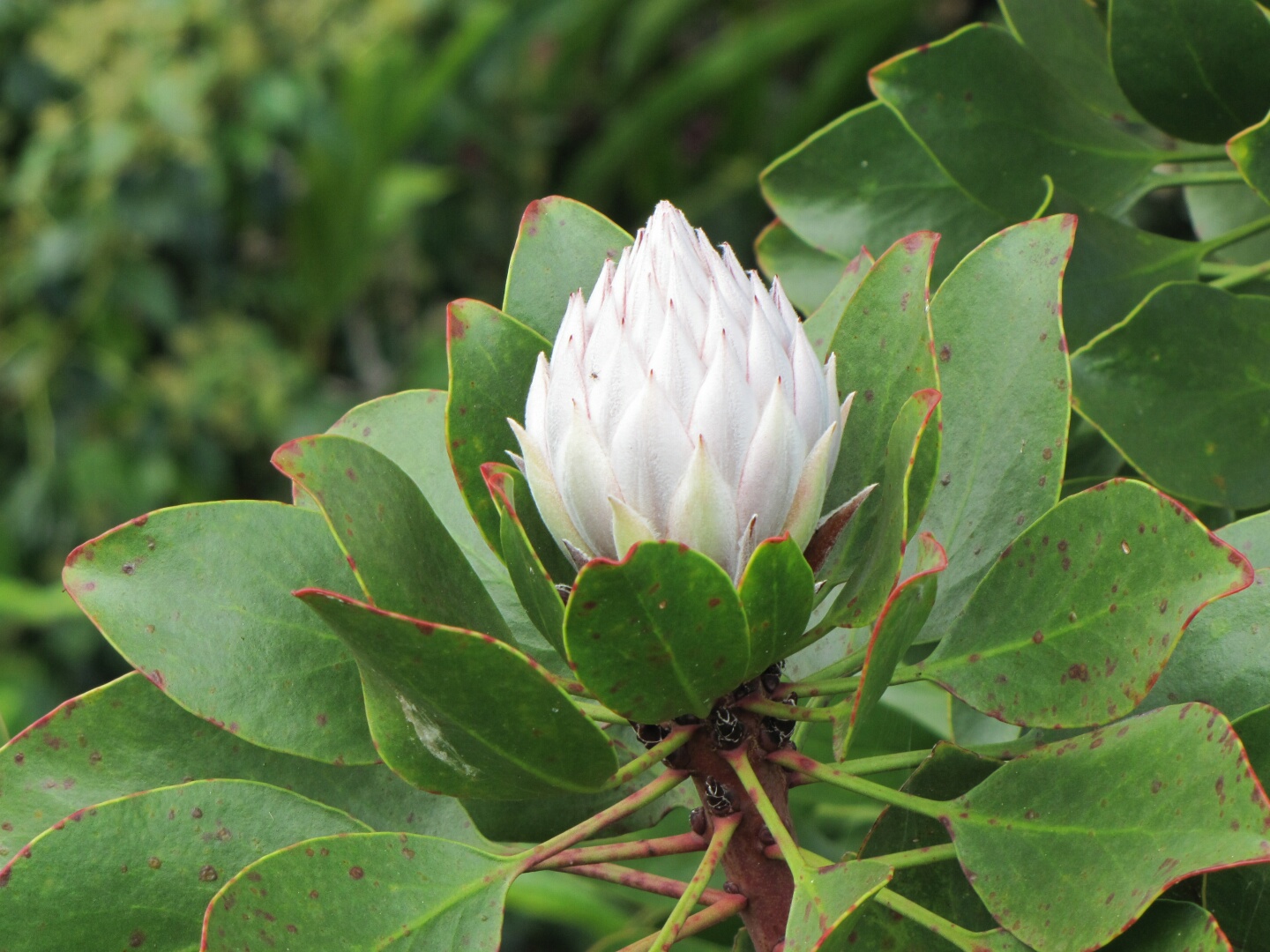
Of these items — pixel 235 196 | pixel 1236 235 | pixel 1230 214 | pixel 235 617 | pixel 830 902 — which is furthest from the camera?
pixel 235 196

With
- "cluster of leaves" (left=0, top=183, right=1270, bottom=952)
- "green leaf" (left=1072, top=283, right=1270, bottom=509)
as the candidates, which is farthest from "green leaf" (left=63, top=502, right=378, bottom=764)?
"green leaf" (left=1072, top=283, right=1270, bottom=509)

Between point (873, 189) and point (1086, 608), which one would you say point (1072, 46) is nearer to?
point (873, 189)

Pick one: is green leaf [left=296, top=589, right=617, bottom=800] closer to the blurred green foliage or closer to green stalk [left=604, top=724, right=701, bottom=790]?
green stalk [left=604, top=724, right=701, bottom=790]

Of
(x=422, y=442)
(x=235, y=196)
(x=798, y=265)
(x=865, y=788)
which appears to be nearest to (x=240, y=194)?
(x=235, y=196)

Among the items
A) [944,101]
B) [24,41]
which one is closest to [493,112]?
[24,41]

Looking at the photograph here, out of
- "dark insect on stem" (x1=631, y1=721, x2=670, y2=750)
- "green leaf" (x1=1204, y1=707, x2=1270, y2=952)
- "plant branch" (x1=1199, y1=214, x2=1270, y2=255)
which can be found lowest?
"green leaf" (x1=1204, y1=707, x2=1270, y2=952)

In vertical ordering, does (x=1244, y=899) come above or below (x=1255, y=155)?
below

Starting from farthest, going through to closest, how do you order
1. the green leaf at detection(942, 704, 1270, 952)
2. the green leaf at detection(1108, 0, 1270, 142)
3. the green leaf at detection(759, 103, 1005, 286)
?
the green leaf at detection(759, 103, 1005, 286) < the green leaf at detection(1108, 0, 1270, 142) < the green leaf at detection(942, 704, 1270, 952)

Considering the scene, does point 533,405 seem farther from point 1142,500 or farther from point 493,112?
point 493,112
